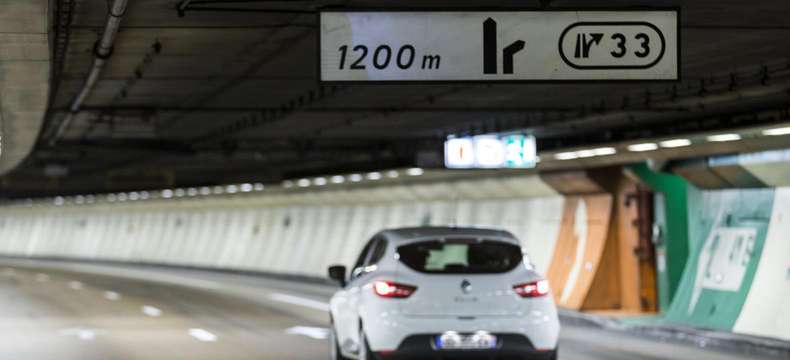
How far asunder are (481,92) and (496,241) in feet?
Answer: 19.1

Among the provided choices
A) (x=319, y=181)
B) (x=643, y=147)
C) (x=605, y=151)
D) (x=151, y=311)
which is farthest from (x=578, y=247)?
(x=319, y=181)

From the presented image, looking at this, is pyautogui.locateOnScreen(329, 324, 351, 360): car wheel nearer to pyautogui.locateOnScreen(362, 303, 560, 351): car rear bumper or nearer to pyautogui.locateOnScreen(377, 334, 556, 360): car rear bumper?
pyautogui.locateOnScreen(362, 303, 560, 351): car rear bumper

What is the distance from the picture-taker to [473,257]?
1606cm

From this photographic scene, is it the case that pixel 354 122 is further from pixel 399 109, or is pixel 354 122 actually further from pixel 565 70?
pixel 565 70

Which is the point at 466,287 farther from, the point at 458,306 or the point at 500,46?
Result: the point at 500,46

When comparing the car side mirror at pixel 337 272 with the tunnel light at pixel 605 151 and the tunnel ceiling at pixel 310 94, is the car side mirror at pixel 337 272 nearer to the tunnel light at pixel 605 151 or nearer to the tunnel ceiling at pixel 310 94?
the tunnel ceiling at pixel 310 94

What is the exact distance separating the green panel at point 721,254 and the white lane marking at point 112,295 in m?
17.4

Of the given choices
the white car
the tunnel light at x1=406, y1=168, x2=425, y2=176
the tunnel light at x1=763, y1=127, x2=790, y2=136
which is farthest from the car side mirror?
the tunnel light at x1=406, y1=168, x2=425, y2=176

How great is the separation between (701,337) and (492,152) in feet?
16.0

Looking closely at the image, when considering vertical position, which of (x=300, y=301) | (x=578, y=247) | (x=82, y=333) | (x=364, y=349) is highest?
(x=578, y=247)

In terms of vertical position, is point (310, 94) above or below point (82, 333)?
above

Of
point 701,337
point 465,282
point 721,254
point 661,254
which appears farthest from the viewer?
point 661,254

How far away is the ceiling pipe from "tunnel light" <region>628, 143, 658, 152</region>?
27.9 feet

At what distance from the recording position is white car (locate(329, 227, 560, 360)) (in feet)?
50.6
